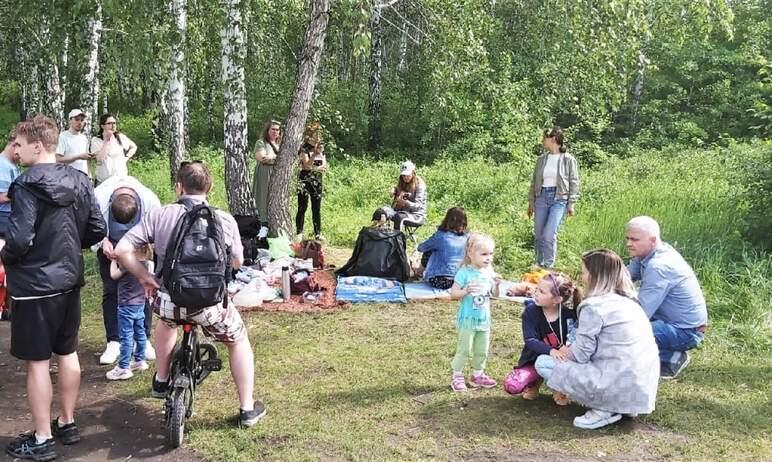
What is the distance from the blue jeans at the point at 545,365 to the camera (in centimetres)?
410

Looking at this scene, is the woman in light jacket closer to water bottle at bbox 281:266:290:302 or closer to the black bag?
water bottle at bbox 281:266:290:302

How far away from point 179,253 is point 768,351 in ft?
15.0

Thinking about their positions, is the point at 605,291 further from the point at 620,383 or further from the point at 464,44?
the point at 464,44

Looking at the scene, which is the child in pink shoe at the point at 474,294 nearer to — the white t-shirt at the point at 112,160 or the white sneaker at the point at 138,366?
the white sneaker at the point at 138,366

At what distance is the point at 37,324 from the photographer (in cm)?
353

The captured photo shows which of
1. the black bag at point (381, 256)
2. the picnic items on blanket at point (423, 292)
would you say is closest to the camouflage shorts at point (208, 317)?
the picnic items on blanket at point (423, 292)

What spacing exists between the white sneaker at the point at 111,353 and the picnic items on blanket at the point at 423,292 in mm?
2817

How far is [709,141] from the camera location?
19141 mm

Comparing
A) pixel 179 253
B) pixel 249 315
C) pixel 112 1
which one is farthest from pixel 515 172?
pixel 179 253

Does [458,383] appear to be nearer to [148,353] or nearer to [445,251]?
[148,353]

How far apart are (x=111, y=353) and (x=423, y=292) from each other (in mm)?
3113

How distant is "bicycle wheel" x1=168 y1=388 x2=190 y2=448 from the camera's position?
3678 millimetres

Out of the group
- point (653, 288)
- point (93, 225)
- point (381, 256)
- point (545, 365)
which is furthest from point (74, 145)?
point (653, 288)

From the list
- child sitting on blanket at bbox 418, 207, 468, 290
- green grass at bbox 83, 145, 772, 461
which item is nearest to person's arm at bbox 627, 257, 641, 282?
green grass at bbox 83, 145, 772, 461
